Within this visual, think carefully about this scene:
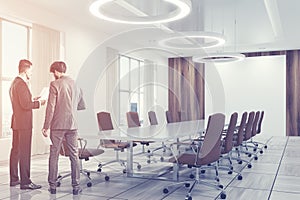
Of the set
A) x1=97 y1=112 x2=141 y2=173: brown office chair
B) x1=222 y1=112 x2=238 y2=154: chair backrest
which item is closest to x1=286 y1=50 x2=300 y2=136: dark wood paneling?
x1=97 y1=112 x2=141 y2=173: brown office chair

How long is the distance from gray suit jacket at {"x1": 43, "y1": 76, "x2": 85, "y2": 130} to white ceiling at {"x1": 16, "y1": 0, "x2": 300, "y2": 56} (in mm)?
3051

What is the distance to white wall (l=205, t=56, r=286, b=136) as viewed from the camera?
450 inches

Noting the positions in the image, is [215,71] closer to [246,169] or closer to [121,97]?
[121,97]

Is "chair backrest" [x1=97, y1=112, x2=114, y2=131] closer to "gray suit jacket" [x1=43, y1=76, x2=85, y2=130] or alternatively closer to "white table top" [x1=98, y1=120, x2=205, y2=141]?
"white table top" [x1=98, y1=120, x2=205, y2=141]

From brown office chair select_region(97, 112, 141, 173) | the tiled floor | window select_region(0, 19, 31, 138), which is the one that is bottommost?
the tiled floor

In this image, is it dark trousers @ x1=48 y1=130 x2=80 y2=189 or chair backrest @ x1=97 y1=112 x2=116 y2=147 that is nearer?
dark trousers @ x1=48 y1=130 x2=80 y2=189

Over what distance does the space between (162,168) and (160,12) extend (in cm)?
326

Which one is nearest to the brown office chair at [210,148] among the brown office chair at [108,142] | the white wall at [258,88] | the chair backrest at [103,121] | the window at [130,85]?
the brown office chair at [108,142]

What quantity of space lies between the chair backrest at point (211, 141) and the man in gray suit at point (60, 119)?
1350mm

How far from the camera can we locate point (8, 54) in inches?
250

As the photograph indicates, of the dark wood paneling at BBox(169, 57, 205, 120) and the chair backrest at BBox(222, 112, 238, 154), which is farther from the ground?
the dark wood paneling at BBox(169, 57, 205, 120)

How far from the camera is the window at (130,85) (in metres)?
10.2

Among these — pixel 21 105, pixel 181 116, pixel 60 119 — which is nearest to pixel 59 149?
pixel 60 119

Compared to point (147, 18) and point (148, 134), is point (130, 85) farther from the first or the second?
point (148, 134)
